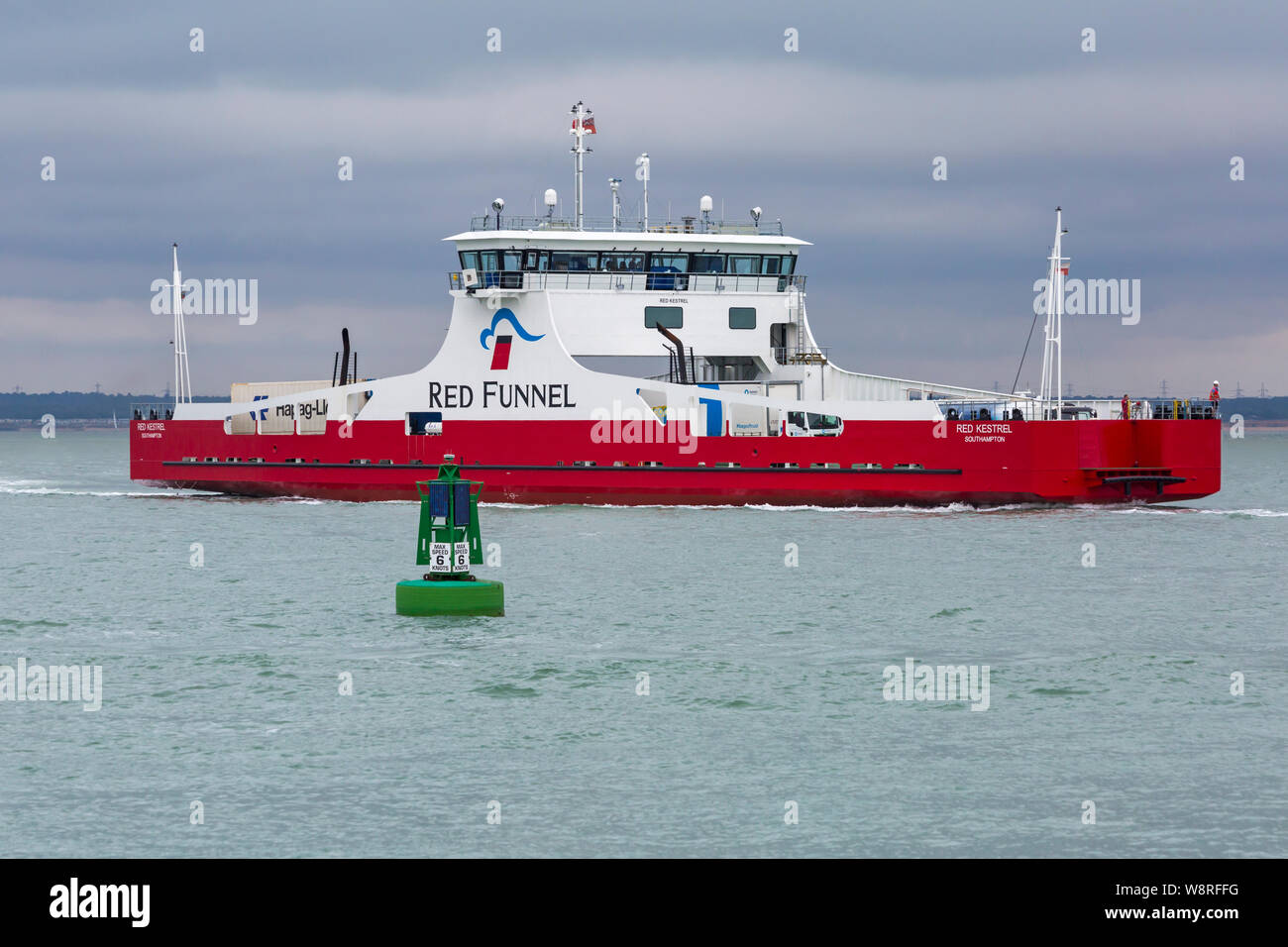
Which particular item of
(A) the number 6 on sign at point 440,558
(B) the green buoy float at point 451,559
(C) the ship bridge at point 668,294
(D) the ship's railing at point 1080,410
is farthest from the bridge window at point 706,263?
(A) the number 6 on sign at point 440,558

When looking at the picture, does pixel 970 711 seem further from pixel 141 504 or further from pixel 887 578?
pixel 141 504

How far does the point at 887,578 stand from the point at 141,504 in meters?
31.6

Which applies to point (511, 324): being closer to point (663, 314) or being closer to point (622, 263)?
point (622, 263)

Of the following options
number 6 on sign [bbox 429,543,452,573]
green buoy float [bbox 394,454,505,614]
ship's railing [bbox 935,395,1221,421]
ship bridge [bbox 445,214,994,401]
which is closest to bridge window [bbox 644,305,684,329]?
ship bridge [bbox 445,214,994,401]

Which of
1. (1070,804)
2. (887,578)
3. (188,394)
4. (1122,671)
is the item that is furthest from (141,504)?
(1070,804)

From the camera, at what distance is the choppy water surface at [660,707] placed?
40.5 ft

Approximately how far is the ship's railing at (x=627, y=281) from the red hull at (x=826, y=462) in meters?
4.28

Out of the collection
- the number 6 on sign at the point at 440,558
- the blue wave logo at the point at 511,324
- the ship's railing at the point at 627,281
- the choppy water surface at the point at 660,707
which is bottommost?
the choppy water surface at the point at 660,707

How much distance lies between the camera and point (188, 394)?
162 feet

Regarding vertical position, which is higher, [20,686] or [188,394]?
[188,394]

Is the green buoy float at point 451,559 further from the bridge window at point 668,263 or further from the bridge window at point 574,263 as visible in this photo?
the bridge window at point 668,263

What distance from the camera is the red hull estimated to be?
127ft

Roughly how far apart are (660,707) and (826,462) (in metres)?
23.4

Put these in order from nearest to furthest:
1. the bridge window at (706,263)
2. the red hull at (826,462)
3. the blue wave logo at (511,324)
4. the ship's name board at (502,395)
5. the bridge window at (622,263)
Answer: the red hull at (826,462) < the ship's name board at (502,395) < the blue wave logo at (511,324) < the bridge window at (622,263) < the bridge window at (706,263)
